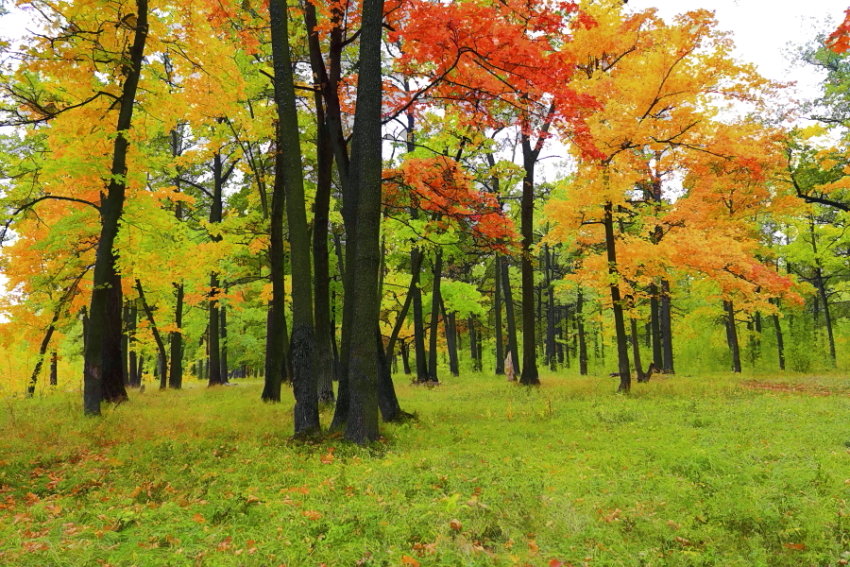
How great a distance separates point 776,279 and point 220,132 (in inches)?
720

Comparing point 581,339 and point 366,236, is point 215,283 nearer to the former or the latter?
point 366,236

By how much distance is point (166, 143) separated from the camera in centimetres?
1952

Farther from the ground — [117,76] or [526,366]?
[117,76]

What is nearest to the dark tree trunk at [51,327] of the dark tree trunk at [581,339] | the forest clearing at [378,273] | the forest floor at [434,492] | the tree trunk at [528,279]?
the forest clearing at [378,273]

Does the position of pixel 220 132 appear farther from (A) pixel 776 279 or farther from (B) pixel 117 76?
(A) pixel 776 279

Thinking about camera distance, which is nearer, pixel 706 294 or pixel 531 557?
pixel 531 557

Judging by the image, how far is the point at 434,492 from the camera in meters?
5.29

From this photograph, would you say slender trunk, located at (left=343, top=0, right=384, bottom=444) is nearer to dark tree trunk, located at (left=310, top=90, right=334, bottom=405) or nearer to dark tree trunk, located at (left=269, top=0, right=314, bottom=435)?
dark tree trunk, located at (left=269, top=0, right=314, bottom=435)

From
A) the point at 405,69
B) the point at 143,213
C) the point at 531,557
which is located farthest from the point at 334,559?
the point at 143,213

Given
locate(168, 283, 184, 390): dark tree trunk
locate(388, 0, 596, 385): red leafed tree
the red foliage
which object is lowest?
locate(168, 283, 184, 390): dark tree trunk

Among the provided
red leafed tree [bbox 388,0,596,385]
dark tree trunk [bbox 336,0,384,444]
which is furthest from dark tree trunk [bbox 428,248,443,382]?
dark tree trunk [bbox 336,0,384,444]

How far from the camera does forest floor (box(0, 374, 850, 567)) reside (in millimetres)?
3820

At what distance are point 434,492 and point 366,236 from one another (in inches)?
158

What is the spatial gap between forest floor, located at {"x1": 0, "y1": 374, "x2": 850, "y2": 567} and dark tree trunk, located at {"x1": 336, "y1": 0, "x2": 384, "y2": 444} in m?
0.58
